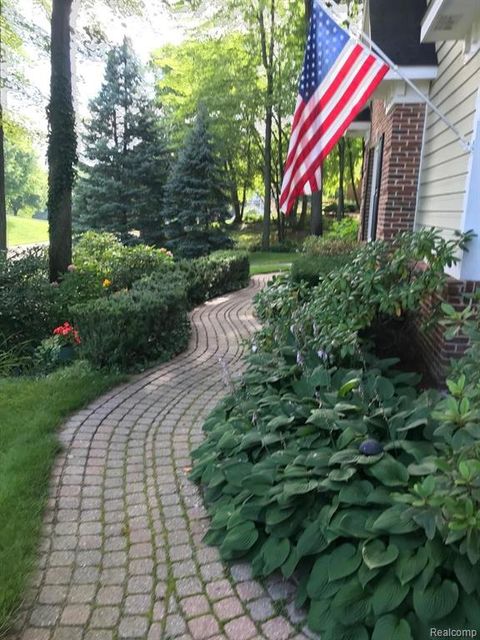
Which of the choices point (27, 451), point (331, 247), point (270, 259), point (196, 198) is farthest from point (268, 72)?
point (27, 451)

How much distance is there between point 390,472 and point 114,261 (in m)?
8.27

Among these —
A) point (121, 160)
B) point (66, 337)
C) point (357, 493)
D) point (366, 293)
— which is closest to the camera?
point (357, 493)

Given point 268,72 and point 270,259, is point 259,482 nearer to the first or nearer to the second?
point 270,259

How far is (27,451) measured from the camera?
3510 mm

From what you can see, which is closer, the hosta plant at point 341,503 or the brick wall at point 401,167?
the hosta plant at point 341,503

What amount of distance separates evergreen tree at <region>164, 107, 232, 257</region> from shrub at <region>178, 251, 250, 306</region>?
668 cm

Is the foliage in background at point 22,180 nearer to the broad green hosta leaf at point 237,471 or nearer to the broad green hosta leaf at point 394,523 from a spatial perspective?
the broad green hosta leaf at point 237,471

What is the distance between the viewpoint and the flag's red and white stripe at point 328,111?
3.78 m

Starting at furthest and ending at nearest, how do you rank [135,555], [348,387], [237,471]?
[348,387] → [237,471] → [135,555]

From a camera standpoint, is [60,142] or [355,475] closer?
[355,475]

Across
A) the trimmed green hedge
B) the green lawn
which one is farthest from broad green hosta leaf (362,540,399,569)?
the green lawn

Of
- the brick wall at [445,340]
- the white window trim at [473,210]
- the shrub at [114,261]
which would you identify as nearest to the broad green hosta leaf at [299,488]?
the brick wall at [445,340]

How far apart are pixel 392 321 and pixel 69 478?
344 centimetres

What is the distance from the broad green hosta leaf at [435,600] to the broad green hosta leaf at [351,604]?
0.65 ft
